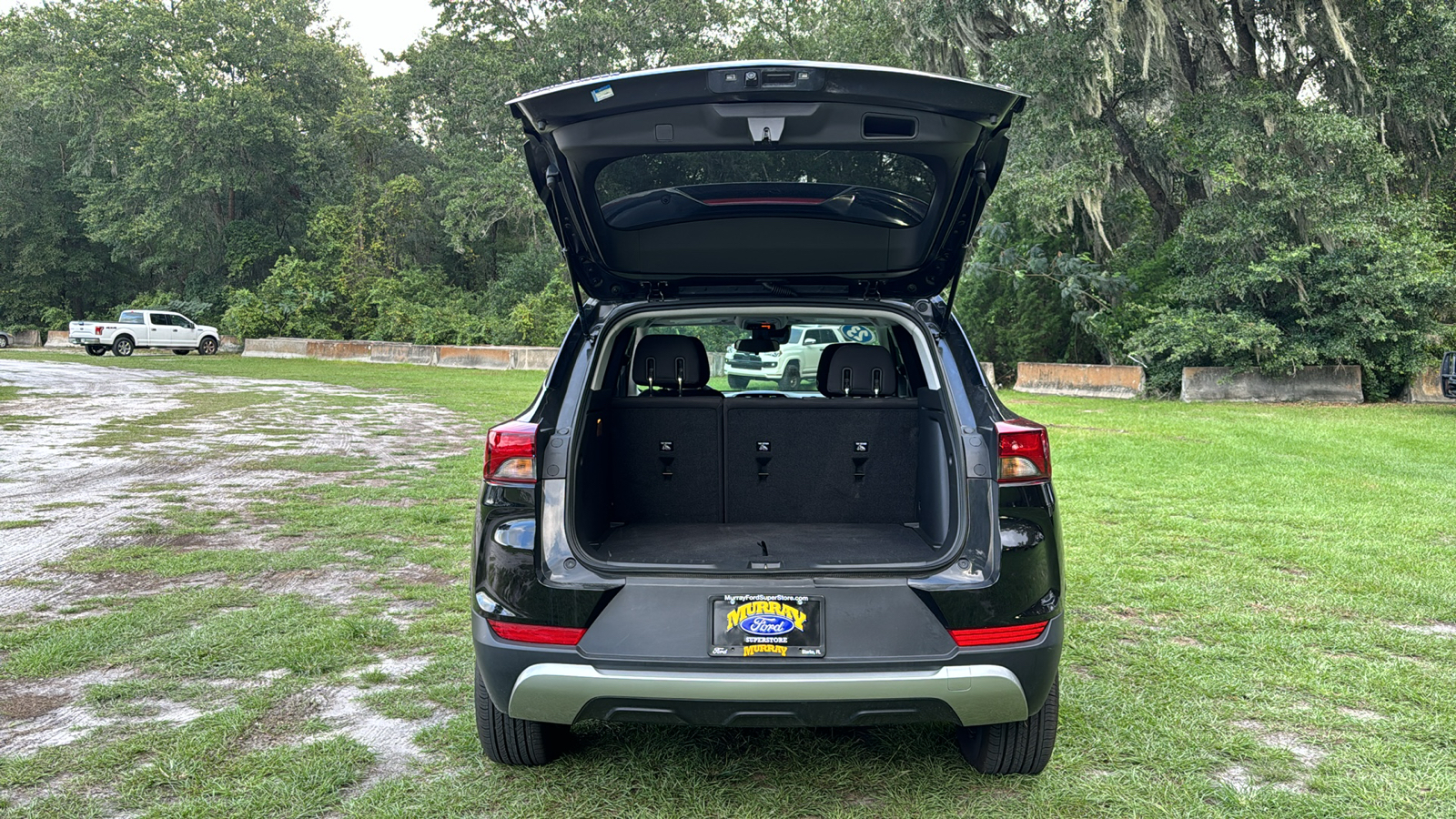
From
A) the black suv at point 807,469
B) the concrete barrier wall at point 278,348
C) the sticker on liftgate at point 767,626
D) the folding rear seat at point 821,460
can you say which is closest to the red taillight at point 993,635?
the black suv at point 807,469

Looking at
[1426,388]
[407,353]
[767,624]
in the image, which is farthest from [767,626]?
[407,353]

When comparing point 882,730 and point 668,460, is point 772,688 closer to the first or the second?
point 882,730

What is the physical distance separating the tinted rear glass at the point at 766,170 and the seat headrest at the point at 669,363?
0.93m

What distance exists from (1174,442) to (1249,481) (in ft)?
9.69

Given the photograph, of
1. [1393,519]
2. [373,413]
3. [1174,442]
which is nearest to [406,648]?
[1393,519]

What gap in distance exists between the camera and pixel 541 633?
2619 mm

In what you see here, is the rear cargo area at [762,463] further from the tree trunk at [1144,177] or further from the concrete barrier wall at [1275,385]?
the tree trunk at [1144,177]

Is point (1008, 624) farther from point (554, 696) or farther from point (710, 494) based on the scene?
point (710, 494)

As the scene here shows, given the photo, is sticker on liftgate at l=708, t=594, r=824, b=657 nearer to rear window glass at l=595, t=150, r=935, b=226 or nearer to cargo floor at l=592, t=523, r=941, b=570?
cargo floor at l=592, t=523, r=941, b=570

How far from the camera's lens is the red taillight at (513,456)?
274 cm

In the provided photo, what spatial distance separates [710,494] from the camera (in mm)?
3822

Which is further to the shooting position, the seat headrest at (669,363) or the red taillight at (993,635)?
the seat headrest at (669,363)

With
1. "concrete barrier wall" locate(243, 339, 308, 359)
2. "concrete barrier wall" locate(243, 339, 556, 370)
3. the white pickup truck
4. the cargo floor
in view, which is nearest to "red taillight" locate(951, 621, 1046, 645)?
the cargo floor

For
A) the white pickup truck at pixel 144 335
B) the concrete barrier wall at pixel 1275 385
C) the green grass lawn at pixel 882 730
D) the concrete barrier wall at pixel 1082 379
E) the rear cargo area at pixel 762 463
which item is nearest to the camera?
the green grass lawn at pixel 882 730
